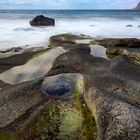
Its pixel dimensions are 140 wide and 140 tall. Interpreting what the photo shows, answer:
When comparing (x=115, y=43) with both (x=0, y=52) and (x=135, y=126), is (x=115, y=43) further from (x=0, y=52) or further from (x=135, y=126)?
(x=135, y=126)

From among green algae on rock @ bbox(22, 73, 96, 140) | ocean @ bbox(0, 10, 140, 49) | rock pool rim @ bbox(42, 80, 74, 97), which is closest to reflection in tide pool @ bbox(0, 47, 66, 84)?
rock pool rim @ bbox(42, 80, 74, 97)

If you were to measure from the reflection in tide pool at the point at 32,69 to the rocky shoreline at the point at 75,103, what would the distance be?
3cm

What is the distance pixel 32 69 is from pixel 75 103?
3.47 meters

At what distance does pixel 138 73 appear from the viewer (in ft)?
23.7

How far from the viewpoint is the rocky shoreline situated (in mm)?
4750

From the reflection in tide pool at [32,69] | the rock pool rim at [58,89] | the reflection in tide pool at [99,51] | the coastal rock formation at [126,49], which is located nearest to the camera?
the rock pool rim at [58,89]

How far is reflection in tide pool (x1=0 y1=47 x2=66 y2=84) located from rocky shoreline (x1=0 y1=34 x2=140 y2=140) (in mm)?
29

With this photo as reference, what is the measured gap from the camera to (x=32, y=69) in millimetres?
8953

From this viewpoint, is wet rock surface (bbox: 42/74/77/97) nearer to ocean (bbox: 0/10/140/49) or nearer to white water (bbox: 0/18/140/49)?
ocean (bbox: 0/10/140/49)

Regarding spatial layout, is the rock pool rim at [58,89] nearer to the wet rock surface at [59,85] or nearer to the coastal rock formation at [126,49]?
the wet rock surface at [59,85]

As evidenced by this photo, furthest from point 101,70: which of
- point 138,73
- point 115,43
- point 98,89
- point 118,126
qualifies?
point 115,43

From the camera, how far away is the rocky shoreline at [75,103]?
475 centimetres

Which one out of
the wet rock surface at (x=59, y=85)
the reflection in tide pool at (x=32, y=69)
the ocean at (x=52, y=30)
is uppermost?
the wet rock surface at (x=59, y=85)

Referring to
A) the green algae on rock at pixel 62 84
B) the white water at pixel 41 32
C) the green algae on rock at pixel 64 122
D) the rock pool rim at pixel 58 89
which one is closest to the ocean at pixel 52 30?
the white water at pixel 41 32
